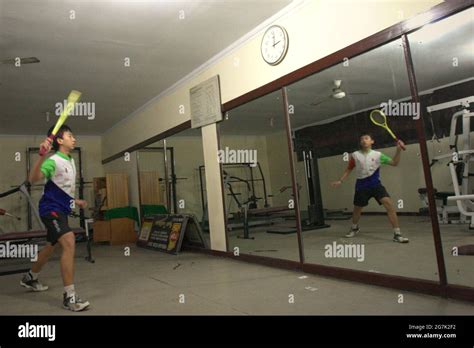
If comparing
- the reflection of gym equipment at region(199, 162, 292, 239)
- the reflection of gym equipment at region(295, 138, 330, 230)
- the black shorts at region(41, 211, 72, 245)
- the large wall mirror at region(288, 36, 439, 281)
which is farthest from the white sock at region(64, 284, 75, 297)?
the reflection of gym equipment at region(295, 138, 330, 230)

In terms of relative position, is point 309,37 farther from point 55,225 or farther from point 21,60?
point 21,60

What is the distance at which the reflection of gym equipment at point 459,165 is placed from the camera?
404cm

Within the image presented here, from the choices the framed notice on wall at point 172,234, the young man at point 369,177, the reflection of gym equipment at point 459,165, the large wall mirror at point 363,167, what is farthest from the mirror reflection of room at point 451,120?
the framed notice on wall at point 172,234

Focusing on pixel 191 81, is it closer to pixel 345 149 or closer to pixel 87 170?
pixel 345 149

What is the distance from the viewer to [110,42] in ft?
13.2

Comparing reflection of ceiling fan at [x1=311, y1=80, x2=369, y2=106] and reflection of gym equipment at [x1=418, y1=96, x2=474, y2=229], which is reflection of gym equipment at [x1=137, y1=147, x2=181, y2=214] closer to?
reflection of ceiling fan at [x1=311, y1=80, x2=369, y2=106]

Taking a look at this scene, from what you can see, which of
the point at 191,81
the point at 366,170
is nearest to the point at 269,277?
the point at 366,170

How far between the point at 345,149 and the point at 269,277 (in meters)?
4.34

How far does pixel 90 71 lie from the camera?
4.82 metres

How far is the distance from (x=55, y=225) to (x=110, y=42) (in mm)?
2331

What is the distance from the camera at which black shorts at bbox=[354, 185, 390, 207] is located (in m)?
4.11

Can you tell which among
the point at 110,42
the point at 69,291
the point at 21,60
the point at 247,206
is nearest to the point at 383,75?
the point at 247,206

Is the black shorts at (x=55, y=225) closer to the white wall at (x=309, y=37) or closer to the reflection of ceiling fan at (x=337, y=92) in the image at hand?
the white wall at (x=309, y=37)
